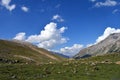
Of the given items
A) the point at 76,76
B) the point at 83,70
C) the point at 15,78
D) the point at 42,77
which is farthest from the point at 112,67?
the point at 15,78

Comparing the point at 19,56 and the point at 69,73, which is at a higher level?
the point at 19,56

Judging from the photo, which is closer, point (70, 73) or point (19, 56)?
point (70, 73)

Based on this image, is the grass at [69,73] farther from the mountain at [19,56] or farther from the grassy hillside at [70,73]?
the mountain at [19,56]

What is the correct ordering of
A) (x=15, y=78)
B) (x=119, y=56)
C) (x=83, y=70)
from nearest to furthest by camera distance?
1. (x=15, y=78)
2. (x=83, y=70)
3. (x=119, y=56)

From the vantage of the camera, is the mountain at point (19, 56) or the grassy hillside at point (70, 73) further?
the mountain at point (19, 56)

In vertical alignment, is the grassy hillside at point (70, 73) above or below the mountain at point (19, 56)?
below

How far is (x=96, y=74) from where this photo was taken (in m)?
64.0

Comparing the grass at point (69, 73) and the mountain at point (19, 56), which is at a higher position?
the mountain at point (19, 56)

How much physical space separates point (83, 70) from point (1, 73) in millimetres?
18509

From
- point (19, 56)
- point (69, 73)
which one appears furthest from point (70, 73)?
point (19, 56)

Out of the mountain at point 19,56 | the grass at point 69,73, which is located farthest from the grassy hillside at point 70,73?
the mountain at point 19,56

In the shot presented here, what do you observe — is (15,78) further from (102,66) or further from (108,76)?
(102,66)

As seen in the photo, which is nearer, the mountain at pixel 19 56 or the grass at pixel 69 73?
the grass at pixel 69 73

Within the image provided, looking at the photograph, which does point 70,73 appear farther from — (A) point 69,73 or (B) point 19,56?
(B) point 19,56
